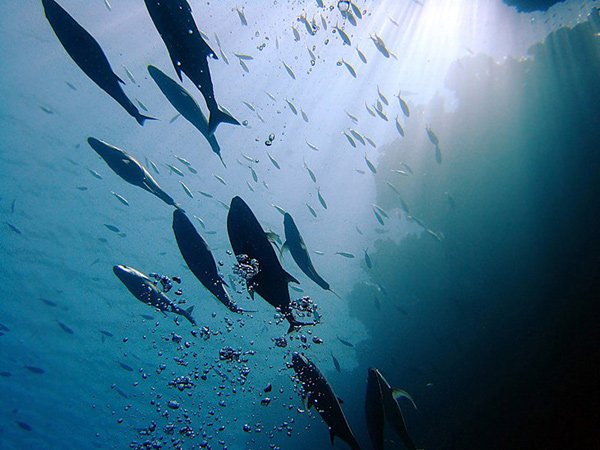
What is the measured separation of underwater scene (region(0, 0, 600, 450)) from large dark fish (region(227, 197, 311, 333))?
2 cm

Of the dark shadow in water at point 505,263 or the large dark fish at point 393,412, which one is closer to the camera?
the large dark fish at point 393,412

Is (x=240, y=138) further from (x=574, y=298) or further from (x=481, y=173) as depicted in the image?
(x=574, y=298)

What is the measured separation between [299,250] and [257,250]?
76 centimetres

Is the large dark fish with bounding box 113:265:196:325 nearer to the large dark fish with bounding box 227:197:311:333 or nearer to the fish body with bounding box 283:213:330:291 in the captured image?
the fish body with bounding box 283:213:330:291

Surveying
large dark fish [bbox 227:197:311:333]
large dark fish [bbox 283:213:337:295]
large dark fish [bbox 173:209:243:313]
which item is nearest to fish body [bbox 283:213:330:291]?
large dark fish [bbox 283:213:337:295]

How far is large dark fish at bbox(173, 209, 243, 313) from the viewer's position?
8.16ft

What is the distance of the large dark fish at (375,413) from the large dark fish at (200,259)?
1.69 metres

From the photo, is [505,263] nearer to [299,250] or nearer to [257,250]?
[299,250]

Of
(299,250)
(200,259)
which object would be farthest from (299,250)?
(200,259)

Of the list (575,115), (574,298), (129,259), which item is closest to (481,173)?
(575,115)

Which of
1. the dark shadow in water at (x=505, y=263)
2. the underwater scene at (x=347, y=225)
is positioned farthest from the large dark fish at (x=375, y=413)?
the dark shadow in water at (x=505, y=263)

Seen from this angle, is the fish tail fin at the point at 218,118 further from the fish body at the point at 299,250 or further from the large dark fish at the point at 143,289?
the large dark fish at the point at 143,289

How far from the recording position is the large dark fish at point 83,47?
Result: 202 cm

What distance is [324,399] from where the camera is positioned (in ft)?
9.81
